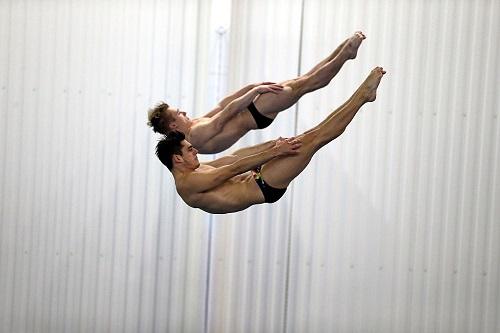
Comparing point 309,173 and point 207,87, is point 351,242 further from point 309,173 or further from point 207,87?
point 207,87

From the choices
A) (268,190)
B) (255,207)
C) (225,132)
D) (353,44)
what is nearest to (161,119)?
(225,132)

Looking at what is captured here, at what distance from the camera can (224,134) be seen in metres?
5.11

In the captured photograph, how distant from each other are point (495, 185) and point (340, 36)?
1.61m

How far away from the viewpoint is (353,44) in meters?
4.84

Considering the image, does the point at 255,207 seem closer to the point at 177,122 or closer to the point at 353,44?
the point at 177,122

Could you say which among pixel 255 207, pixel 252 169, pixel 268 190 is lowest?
pixel 255 207

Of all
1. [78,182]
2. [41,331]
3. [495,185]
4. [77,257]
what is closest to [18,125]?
[78,182]

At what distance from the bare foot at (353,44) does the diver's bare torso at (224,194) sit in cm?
88

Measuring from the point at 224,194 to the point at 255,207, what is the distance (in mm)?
1925

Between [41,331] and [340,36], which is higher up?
[340,36]

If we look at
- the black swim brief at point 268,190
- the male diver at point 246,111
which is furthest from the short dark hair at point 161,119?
the black swim brief at point 268,190

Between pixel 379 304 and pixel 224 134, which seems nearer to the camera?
pixel 224 134

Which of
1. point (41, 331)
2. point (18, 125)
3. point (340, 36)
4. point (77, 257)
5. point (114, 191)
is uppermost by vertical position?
point (340, 36)

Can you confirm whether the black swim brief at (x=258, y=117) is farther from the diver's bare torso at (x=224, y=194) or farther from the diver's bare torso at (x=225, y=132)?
the diver's bare torso at (x=224, y=194)
